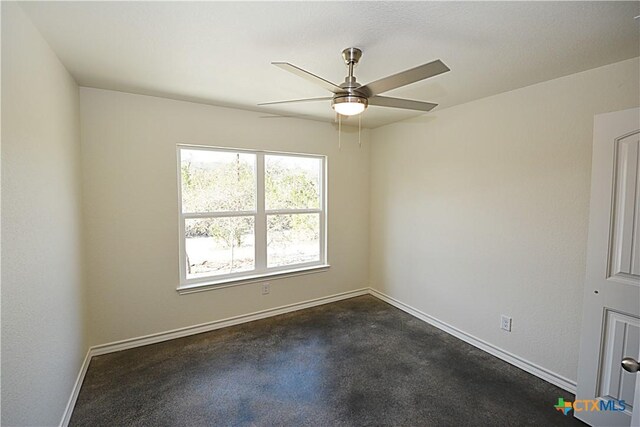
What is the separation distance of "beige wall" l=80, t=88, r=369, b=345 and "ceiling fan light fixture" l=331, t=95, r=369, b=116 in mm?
1813

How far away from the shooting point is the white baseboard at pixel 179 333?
7.07ft

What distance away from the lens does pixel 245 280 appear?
3377mm

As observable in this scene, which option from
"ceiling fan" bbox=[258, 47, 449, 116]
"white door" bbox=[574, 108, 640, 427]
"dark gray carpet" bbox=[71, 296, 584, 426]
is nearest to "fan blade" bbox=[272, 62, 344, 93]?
"ceiling fan" bbox=[258, 47, 449, 116]

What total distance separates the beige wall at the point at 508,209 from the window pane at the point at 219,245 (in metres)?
1.96

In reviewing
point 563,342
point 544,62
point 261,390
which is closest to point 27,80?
point 261,390

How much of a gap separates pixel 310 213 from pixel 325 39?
7.87 ft

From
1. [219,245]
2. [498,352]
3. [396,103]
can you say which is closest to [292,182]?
[219,245]

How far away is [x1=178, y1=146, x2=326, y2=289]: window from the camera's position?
313 centimetres

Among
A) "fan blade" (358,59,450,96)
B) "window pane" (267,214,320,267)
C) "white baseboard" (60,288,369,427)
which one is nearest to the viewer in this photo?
"fan blade" (358,59,450,96)

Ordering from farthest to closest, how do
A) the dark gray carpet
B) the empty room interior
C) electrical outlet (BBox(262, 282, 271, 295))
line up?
electrical outlet (BBox(262, 282, 271, 295)) < the dark gray carpet < the empty room interior

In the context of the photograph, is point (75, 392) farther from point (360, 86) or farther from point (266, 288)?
point (360, 86)

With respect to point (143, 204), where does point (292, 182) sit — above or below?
above

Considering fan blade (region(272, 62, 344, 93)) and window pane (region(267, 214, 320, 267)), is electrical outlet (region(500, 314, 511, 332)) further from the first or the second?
fan blade (region(272, 62, 344, 93))

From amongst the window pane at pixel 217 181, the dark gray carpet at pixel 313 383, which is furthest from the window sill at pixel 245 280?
the window pane at pixel 217 181
